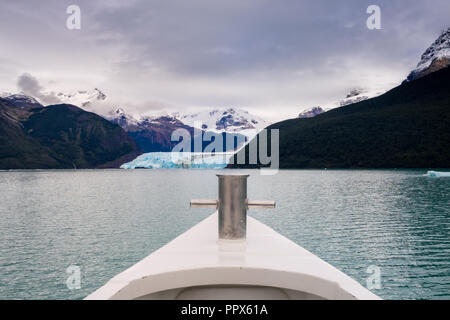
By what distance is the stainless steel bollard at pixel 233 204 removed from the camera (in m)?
5.23

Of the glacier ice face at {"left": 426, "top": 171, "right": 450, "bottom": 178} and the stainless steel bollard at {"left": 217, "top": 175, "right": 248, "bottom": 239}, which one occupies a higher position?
the stainless steel bollard at {"left": 217, "top": 175, "right": 248, "bottom": 239}

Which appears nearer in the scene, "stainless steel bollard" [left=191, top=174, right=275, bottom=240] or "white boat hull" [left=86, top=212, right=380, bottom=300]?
"white boat hull" [left=86, top=212, right=380, bottom=300]

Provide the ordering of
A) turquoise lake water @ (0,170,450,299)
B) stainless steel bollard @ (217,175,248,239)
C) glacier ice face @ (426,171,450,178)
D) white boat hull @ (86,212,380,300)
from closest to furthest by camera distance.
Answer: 1. white boat hull @ (86,212,380,300)
2. stainless steel bollard @ (217,175,248,239)
3. turquoise lake water @ (0,170,450,299)
4. glacier ice face @ (426,171,450,178)

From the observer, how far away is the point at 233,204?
5.23 meters

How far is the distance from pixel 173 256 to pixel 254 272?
1231 mm

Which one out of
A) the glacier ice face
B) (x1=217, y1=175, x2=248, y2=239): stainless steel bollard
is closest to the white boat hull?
(x1=217, y1=175, x2=248, y2=239): stainless steel bollard

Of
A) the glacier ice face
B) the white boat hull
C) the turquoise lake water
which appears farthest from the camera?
the glacier ice face

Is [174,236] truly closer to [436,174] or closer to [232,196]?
[232,196]

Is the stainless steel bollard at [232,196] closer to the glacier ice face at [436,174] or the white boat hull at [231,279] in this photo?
the white boat hull at [231,279]

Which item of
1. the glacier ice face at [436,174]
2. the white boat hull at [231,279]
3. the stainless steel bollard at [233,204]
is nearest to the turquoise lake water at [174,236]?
the stainless steel bollard at [233,204]

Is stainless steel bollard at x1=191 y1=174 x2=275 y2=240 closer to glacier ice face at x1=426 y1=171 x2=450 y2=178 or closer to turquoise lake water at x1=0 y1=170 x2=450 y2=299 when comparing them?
turquoise lake water at x1=0 y1=170 x2=450 y2=299

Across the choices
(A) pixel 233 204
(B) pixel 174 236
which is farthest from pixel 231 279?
(B) pixel 174 236

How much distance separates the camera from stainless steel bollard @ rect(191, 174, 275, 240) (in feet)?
17.2
